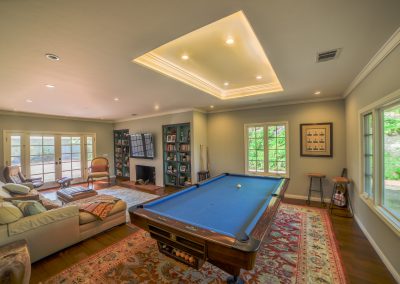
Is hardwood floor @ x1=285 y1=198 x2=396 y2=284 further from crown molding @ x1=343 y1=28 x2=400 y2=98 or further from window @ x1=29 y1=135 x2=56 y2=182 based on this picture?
window @ x1=29 y1=135 x2=56 y2=182

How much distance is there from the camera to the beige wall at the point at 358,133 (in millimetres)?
1902

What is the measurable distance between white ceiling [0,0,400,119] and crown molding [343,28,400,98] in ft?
0.19

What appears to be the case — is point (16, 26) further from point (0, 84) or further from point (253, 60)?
point (253, 60)

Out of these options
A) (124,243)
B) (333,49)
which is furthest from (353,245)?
(124,243)

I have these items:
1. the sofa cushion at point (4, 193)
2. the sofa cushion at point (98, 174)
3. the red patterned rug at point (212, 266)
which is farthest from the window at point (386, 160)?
the sofa cushion at point (98, 174)

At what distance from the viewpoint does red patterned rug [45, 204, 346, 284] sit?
1963mm

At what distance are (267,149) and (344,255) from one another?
9.66 ft

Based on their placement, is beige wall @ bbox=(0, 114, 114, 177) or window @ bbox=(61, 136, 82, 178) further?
window @ bbox=(61, 136, 82, 178)

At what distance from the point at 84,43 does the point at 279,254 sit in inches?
137

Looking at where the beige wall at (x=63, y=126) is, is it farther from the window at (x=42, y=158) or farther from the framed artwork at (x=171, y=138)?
the framed artwork at (x=171, y=138)

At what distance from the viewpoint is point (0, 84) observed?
9.74ft

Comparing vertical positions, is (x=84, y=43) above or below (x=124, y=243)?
→ above

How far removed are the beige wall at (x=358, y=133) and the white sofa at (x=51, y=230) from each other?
13.3ft

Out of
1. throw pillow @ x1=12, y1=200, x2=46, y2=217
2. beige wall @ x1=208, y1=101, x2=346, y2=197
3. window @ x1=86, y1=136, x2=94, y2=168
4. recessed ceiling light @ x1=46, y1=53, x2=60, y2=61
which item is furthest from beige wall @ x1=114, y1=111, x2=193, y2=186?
throw pillow @ x1=12, y1=200, x2=46, y2=217
